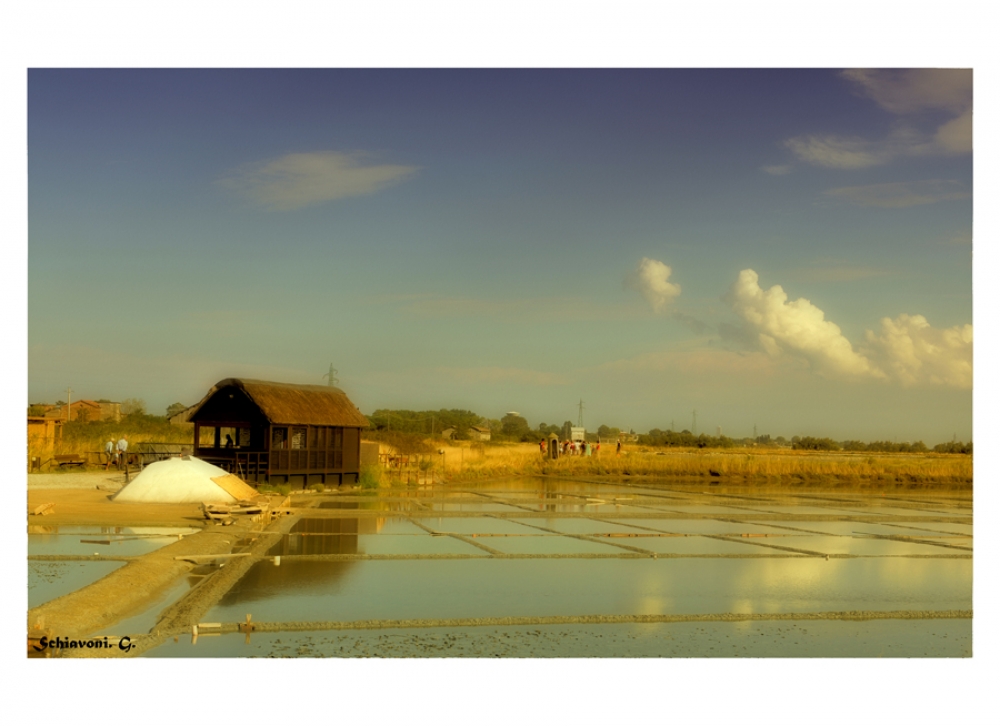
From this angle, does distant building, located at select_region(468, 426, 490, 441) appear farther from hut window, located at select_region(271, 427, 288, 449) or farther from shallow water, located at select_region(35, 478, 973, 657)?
shallow water, located at select_region(35, 478, 973, 657)

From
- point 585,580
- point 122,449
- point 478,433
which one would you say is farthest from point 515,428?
point 585,580

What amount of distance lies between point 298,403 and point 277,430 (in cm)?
126

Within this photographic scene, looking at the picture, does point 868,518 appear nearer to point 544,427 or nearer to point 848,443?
point 848,443

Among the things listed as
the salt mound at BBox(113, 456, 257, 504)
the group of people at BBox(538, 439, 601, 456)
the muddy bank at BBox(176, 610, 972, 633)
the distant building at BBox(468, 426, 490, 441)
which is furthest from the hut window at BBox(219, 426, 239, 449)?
the distant building at BBox(468, 426, 490, 441)

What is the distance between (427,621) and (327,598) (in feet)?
6.88

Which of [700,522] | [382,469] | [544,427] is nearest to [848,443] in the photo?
[544,427]

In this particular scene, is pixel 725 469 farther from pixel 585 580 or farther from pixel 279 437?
pixel 585 580

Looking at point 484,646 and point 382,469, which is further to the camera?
point 382,469

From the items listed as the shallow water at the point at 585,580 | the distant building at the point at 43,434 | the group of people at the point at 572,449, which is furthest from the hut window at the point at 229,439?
the group of people at the point at 572,449

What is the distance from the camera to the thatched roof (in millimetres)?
29688

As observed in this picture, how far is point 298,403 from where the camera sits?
103ft

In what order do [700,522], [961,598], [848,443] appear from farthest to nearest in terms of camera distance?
[848,443], [700,522], [961,598]

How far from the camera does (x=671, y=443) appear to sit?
369 feet

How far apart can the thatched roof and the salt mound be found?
4.78 m
